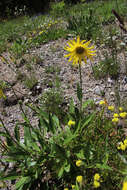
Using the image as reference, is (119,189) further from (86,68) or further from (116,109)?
(86,68)

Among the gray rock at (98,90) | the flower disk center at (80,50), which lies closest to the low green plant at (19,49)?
the gray rock at (98,90)

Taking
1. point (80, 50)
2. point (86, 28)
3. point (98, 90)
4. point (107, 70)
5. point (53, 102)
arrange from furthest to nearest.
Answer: point (86, 28) < point (107, 70) < point (98, 90) < point (53, 102) < point (80, 50)

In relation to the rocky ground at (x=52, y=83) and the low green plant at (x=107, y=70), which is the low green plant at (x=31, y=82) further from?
the low green plant at (x=107, y=70)

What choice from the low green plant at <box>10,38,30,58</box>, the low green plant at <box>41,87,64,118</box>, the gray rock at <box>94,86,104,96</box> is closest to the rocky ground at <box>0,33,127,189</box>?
the gray rock at <box>94,86,104,96</box>

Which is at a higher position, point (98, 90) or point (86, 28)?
point (86, 28)

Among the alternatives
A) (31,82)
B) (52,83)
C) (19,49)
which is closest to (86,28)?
(19,49)

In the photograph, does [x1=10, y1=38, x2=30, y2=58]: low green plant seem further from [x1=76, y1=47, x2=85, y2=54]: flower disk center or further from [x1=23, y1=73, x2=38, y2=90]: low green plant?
[x1=76, y1=47, x2=85, y2=54]: flower disk center

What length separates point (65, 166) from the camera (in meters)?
1.63

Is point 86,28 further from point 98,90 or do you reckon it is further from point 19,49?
point 98,90

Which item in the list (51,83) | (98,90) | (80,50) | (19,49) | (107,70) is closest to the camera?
(80,50)

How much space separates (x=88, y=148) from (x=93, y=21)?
3.52 meters

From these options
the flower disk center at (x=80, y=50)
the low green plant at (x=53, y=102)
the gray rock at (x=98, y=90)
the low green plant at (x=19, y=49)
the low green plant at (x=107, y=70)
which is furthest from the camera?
the low green plant at (x=19, y=49)

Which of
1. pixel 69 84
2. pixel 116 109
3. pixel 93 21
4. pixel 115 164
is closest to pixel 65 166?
pixel 115 164

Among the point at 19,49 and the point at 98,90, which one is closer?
the point at 98,90
